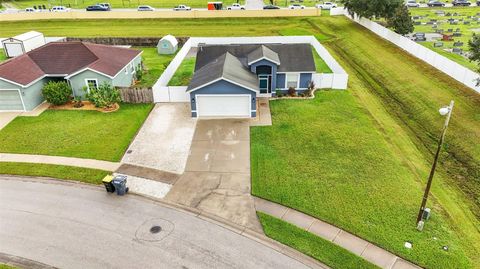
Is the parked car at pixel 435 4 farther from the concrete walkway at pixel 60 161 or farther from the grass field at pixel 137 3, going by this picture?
the concrete walkway at pixel 60 161

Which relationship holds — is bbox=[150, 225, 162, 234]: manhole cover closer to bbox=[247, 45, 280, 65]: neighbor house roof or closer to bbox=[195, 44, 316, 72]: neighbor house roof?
bbox=[247, 45, 280, 65]: neighbor house roof

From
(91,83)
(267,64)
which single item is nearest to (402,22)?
(267,64)

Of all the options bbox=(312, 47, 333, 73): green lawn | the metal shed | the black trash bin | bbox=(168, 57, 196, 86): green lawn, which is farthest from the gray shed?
the black trash bin

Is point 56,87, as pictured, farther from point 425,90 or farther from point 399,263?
point 425,90

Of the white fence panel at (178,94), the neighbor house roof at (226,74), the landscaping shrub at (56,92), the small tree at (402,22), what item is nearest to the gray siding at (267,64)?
the neighbor house roof at (226,74)

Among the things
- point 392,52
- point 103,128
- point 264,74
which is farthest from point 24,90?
point 392,52

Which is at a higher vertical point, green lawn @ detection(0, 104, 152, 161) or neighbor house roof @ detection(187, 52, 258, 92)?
neighbor house roof @ detection(187, 52, 258, 92)

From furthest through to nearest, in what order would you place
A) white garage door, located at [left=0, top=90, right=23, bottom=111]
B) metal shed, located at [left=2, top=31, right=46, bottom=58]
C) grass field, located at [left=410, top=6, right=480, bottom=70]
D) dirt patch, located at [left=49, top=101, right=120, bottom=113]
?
metal shed, located at [left=2, top=31, right=46, bottom=58] → grass field, located at [left=410, top=6, right=480, bottom=70] → dirt patch, located at [left=49, top=101, right=120, bottom=113] → white garage door, located at [left=0, top=90, right=23, bottom=111]
